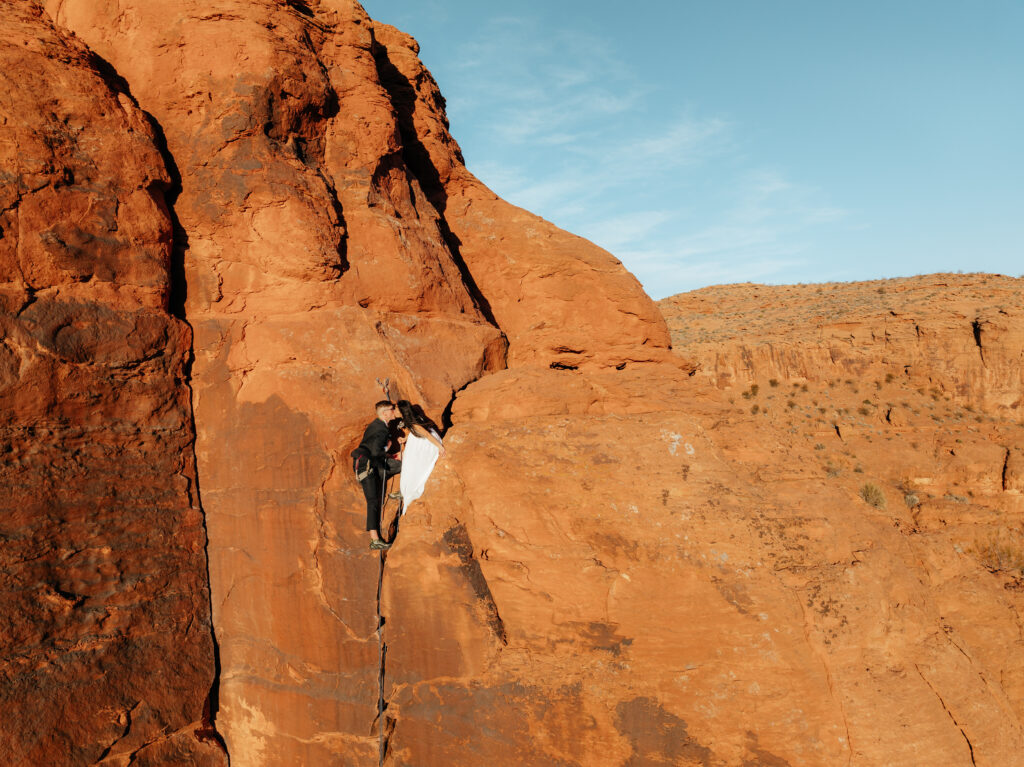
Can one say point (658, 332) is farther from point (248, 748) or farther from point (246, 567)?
point (248, 748)

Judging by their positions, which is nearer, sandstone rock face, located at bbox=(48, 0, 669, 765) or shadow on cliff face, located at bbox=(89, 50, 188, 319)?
sandstone rock face, located at bbox=(48, 0, 669, 765)

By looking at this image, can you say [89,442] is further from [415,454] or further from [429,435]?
[429,435]

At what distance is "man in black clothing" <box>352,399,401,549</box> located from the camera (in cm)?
588

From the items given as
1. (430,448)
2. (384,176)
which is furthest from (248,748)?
(384,176)

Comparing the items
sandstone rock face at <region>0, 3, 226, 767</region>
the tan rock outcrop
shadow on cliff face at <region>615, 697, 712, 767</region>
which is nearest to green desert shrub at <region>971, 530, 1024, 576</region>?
shadow on cliff face at <region>615, 697, 712, 767</region>

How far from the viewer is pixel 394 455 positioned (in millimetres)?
6199

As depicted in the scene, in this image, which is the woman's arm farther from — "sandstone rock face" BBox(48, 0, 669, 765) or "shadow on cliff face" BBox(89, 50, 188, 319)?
"shadow on cliff face" BBox(89, 50, 188, 319)

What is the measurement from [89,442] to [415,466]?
2.90 metres

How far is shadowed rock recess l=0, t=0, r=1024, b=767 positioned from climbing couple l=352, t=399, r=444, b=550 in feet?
0.64

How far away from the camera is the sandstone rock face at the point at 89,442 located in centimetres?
536

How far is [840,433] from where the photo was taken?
29.9 meters

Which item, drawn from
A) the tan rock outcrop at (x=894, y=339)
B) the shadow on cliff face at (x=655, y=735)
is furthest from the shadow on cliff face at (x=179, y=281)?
the tan rock outcrop at (x=894, y=339)

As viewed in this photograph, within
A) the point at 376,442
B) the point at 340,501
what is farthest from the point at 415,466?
the point at 340,501

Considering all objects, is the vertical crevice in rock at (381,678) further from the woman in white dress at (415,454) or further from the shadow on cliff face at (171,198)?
the shadow on cliff face at (171,198)
